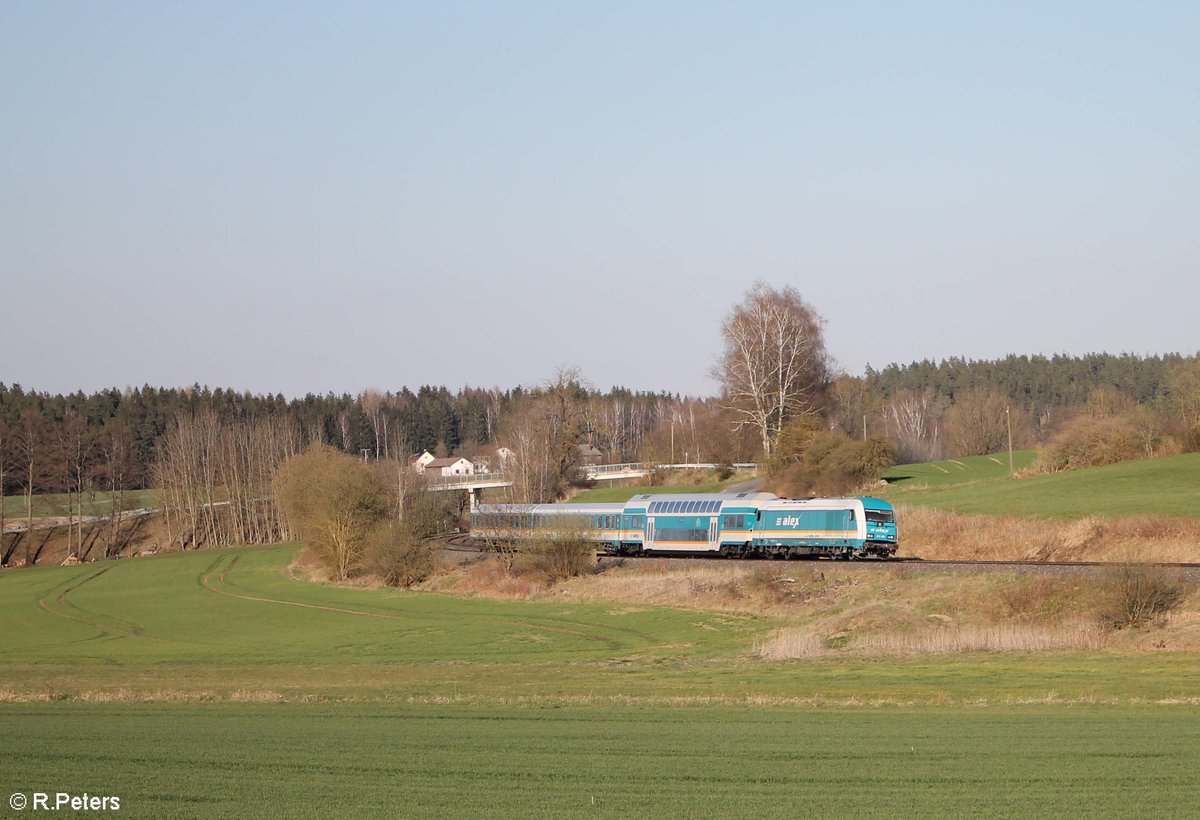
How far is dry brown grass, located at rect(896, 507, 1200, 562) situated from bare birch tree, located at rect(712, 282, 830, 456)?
1282 inches

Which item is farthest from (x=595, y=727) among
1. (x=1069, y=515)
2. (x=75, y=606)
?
(x=75, y=606)

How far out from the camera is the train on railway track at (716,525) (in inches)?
2090

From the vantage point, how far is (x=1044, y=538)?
165 feet

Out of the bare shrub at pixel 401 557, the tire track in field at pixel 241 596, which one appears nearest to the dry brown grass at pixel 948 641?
the tire track in field at pixel 241 596

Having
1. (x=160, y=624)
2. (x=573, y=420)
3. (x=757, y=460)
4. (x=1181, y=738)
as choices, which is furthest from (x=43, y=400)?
(x=1181, y=738)

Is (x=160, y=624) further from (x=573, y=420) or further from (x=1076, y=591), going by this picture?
(x=573, y=420)

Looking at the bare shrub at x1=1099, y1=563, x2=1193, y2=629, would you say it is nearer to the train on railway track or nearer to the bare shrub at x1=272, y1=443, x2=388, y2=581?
the train on railway track

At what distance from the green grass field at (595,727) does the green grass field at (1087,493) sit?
62.2ft

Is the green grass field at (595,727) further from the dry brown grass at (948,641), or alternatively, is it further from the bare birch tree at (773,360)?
the bare birch tree at (773,360)

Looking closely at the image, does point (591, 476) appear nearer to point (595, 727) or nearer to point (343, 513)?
point (343, 513)

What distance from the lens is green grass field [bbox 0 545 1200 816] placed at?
1475cm

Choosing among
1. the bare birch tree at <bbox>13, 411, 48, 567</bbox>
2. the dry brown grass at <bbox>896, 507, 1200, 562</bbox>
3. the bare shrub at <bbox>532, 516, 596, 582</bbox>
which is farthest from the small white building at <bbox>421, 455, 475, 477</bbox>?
the dry brown grass at <bbox>896, 507, 1200, 562</bbox>

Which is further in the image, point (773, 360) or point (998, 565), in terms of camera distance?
point (773, 360)

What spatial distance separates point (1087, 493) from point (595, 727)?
45.4m
